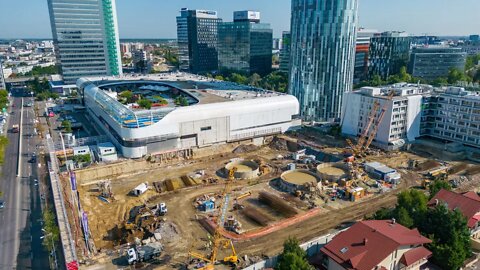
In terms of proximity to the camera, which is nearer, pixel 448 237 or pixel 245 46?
pixel 448 237

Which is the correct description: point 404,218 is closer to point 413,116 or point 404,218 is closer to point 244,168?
point 244,168

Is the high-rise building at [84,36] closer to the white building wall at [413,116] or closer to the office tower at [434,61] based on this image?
the white building wall at [413,116]

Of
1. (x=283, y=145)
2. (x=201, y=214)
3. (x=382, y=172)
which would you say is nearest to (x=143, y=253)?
(x=201, y=214)

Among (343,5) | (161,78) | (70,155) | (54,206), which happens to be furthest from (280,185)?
(161,78)

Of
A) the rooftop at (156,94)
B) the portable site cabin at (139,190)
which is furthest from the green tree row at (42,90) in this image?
the portable site cabin at (139,190)

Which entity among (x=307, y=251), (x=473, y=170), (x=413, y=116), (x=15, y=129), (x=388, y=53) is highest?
(x=388, y=53)

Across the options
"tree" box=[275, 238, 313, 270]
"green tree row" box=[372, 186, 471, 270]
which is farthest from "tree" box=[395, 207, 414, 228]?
"tree" box=[275, 238, 313, 270]

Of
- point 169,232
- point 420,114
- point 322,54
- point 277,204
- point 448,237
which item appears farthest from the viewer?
point 322,54
